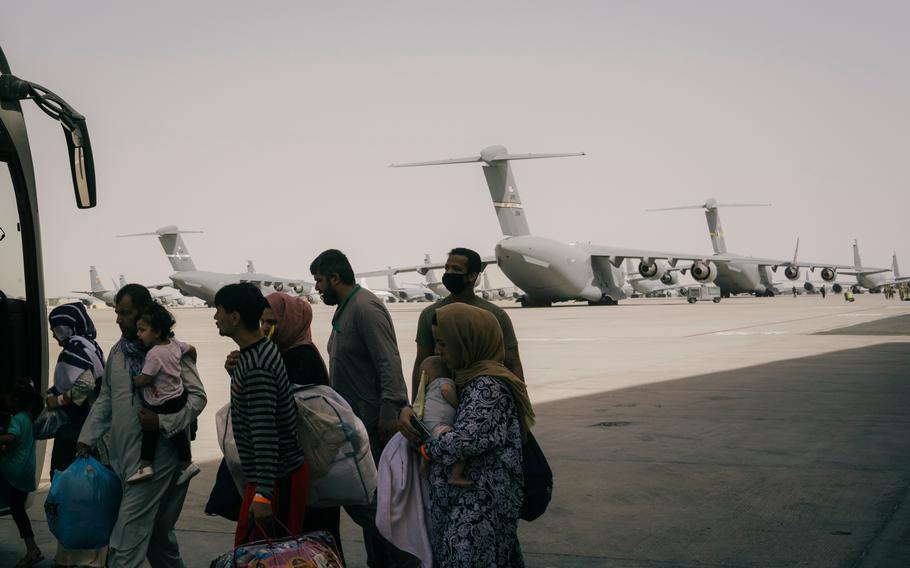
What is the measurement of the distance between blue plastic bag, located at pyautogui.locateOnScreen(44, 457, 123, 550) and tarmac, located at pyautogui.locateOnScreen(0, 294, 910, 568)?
822 mm

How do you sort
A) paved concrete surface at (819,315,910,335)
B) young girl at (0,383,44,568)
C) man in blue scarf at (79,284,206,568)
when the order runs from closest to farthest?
1. man in blue scarf at (79,284,206,568)
2. young girl at (0,383,44,568)
3. paved concrete surface at (819,315,910,335)

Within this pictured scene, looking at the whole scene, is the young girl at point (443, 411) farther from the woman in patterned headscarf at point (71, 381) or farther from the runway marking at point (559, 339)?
the runway marking at point (559, 339)

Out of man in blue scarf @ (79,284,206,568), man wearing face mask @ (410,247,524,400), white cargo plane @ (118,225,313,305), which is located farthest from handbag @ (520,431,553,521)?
white cargo plane @ (118,225,313,305)

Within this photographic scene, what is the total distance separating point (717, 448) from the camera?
9.06 meters

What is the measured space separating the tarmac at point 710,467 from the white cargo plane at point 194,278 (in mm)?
51071

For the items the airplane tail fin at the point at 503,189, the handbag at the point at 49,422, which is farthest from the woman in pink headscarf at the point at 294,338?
the airplane tail fin at the point at 503,189

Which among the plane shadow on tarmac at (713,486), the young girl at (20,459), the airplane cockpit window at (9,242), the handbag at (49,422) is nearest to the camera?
the handbag at (49,422)

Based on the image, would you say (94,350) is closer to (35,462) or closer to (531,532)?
(35,462)

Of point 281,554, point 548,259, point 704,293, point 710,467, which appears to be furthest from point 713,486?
point 704,293

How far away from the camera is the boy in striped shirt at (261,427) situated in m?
4.02

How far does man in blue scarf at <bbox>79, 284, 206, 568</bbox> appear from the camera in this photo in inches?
194

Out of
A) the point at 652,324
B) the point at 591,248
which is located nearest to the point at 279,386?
the point at 652,324

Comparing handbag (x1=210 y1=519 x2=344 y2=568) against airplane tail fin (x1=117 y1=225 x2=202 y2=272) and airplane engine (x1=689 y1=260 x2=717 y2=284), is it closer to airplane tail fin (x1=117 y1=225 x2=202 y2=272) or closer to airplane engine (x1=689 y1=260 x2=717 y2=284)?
airplane engine (x1=689 y1=260 x2=717 y2=284)

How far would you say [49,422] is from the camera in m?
5.56
